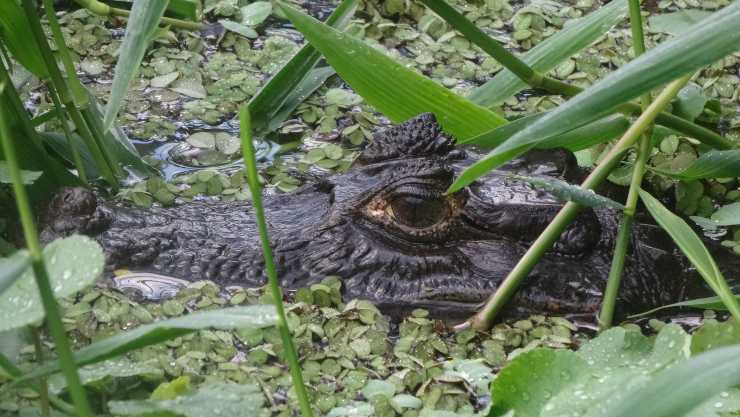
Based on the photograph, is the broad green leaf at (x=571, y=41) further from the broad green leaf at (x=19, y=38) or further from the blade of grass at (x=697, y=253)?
the broad green leaf at (x=19, y=38)

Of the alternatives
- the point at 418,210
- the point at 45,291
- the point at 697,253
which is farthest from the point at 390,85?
the point at 45,291

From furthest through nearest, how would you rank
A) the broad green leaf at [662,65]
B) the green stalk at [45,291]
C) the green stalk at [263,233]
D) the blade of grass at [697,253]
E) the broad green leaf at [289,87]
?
the broad green leaf at [289,87] < the blade of grass at [697,253] < the broad green leaf at [662,65] < the green stalk at [263,233] < the green stalk at [45,291]

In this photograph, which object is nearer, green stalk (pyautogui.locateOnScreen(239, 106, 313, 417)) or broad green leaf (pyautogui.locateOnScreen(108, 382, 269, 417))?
green stalk (pyautogui.locateOnScreen(239, 106, 313, 417))

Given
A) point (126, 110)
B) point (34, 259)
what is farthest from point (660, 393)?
point (126, 110)

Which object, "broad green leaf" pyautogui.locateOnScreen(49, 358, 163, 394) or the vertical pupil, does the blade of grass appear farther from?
"broad green leaf" pyautogui.locateOnScreen(49, 358, 163, 394)

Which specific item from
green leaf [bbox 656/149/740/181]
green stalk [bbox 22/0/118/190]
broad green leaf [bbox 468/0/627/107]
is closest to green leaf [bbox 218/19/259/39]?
green stalk [bbox 22/0/118/190]

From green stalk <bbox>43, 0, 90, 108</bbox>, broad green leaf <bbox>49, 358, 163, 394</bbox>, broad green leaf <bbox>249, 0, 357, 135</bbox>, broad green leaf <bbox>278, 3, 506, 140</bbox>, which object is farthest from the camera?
broad green leaf <bbox>249, 0, 357, 135</bbox>

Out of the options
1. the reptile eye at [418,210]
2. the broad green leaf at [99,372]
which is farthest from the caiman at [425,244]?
the broad green leaf at [99,372]
